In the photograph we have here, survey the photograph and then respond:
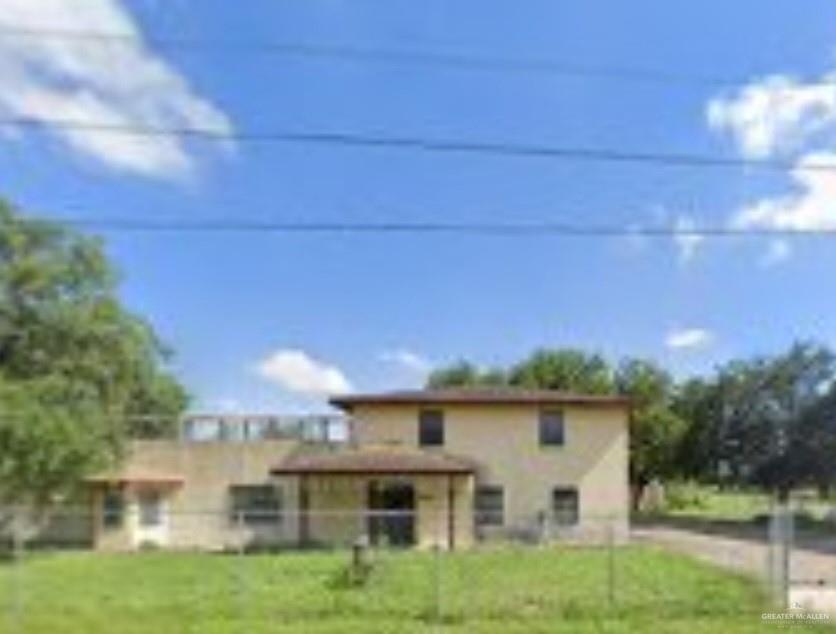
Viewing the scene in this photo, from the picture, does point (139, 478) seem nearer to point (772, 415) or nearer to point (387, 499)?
point (387, 499)

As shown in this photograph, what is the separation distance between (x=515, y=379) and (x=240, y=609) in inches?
2666

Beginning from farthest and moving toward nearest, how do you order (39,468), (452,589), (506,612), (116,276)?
(116,276) < (39,468) < (452,589) < (506,612)

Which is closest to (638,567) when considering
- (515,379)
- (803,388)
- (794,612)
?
(794,612)

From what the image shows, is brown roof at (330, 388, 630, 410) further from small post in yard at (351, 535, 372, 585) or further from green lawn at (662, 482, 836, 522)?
green lawn at (662, 482, 836, 522)

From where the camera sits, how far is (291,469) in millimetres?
43312

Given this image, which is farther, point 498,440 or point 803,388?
point 803,388

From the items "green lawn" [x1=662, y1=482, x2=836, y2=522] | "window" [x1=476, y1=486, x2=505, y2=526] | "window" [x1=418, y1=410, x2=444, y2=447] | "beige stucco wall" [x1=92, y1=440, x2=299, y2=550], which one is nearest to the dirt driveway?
"window" [x1=476, y1=486, x2=505, y2=526]

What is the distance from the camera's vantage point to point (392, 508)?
44062mm

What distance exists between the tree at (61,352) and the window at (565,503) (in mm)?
12976

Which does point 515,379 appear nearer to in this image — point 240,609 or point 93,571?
point 93,571

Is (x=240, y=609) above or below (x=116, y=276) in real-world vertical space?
below

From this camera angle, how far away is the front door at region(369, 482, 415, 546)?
143 ft

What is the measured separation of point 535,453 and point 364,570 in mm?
18524

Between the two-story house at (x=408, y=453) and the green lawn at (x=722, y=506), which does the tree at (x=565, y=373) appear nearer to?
the green lawn at (x=722, y=506)
